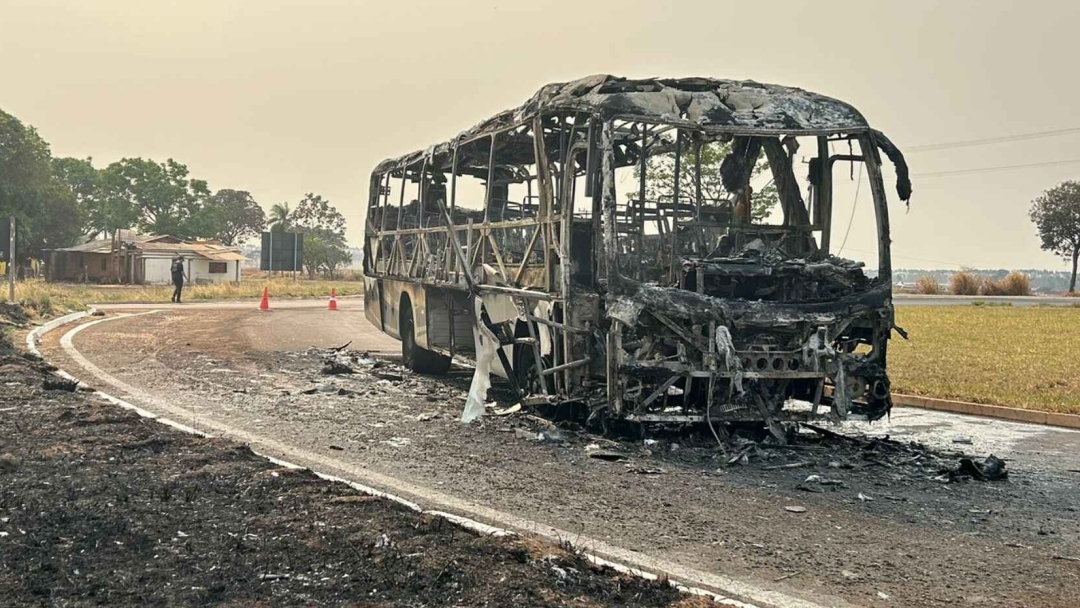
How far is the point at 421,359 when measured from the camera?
13992 mm

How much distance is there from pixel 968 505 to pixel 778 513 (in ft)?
4.73

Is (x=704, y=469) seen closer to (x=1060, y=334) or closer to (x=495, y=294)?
(x=495, y=294)

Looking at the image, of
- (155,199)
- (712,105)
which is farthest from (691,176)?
(155,199)

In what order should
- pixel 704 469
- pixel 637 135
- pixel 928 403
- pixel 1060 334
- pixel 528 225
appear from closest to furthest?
pixel 704 469 → pixel 637 135 → pixel 528 225 → pixel 928 403 → pixel 1060 334

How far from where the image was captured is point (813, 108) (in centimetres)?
904

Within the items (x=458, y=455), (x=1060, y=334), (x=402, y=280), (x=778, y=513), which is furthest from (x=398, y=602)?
(x=1060, y=334)

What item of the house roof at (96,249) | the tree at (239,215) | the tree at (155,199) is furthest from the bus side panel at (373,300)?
the tree at (239,215)

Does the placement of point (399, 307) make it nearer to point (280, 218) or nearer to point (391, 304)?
point (391, 304)

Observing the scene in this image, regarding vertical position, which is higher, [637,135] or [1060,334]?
[637,135]

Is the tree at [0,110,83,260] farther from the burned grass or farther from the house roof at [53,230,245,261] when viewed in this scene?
the burned grass

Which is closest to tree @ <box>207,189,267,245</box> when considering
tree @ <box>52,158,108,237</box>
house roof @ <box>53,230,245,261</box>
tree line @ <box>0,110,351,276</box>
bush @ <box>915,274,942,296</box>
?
tree line @ <box>0,110,351,276</box>

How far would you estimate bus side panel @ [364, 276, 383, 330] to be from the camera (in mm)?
16281

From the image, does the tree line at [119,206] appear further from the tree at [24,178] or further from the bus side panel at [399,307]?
the bus side panel at [399,307]

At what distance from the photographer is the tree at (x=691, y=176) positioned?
9.26 meters
